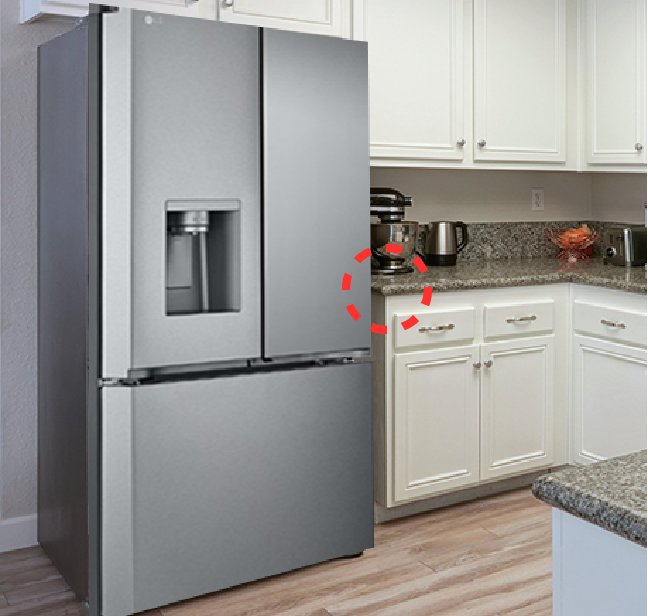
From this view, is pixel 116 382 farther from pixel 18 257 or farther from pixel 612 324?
pixel 612 324

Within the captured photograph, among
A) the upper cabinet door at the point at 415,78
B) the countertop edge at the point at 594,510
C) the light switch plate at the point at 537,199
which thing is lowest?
the countertop edge at the point at 594,510

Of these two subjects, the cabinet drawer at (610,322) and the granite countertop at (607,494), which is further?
the cabinet drawer at (610,322)

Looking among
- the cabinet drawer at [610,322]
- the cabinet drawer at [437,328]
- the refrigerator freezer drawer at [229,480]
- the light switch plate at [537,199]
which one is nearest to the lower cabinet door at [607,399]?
the cabinet drawer at [610,322]

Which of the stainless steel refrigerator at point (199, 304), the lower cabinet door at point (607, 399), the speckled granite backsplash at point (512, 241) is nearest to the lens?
the stainless steel refrigerator at point (199, 304)

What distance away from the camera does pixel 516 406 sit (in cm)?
287

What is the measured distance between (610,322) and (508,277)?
41 cm

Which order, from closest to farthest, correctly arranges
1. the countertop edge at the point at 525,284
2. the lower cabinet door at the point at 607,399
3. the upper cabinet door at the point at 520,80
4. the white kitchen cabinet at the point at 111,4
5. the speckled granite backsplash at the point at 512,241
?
the white kitchen cabinet at the point at 111,4 → the countertop edge at the point at 525,284 → the lower cabinet door at the point at 607,399 → the upper cabinet door at the point at 520,80 → the speckled granite backsplash at the point at 512,241

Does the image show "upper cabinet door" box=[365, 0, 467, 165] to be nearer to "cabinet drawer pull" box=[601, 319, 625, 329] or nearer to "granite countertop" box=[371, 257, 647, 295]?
"granite countertop" box=[371, 257, 647, 295]

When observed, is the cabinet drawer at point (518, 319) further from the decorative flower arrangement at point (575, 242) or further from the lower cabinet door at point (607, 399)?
the decorative flower arrangement at point (575, 242)

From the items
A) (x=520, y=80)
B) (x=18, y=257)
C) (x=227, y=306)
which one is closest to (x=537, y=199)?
(x=520, y=80)

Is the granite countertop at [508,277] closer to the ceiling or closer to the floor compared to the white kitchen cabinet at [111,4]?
closer to the floor

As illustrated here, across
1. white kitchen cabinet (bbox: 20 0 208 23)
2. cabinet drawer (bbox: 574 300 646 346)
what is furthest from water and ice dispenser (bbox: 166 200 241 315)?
cabinet drawer (bbox: 574 300 646 346)

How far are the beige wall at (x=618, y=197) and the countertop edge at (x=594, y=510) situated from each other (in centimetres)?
285

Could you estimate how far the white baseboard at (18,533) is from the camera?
253 centimetres
